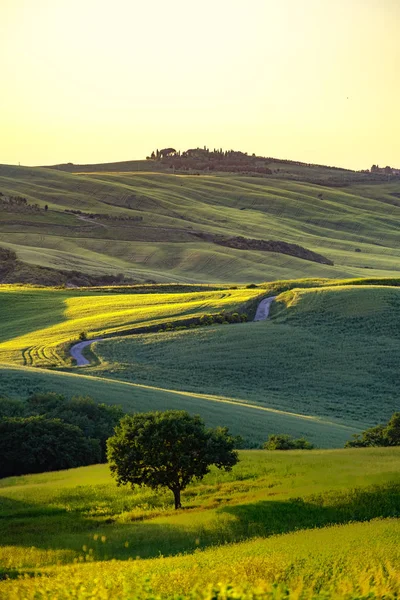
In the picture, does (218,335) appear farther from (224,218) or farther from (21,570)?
(224,218)

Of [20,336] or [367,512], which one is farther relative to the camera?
[20,336]

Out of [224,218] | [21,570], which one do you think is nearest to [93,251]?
[224,218]

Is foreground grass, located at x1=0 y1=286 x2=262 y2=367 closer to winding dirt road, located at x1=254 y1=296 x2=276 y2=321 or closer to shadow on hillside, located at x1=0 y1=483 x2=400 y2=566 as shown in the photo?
winding dirt road, located at x1=254 y1=296 x2=276 y2=321

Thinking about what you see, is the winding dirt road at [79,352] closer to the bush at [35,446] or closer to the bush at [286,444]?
the bush at [35,446]

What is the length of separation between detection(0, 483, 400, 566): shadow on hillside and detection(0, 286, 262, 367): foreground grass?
36.7m

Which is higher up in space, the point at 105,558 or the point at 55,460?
the point at 105,558

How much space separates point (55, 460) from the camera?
→ 39.3 metres

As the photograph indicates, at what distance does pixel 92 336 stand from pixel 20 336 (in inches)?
329

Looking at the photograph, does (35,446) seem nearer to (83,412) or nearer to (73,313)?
(83,412)

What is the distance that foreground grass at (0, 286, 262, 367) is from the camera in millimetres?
69125

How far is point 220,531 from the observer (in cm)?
2372

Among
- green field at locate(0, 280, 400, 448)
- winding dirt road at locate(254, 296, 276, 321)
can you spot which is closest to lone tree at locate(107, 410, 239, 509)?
green field at locate(0, 280, 400, 448)

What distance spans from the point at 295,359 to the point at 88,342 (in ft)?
54.7

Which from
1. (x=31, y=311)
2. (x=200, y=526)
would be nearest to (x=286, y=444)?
(x=200, y=526)
